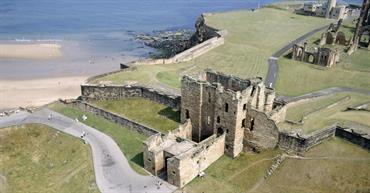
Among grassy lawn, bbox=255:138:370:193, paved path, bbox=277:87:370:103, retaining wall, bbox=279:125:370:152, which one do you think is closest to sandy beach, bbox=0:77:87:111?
paved path, bbox=277:87:370:103

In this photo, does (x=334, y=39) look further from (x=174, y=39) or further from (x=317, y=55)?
(x=174, y=39)

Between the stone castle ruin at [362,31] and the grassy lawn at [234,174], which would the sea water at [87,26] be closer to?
the grassy lawn at [234,174]

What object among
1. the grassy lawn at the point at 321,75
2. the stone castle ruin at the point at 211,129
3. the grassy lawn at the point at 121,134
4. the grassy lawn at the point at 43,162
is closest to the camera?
the stone castle ruin at the point at 211,129

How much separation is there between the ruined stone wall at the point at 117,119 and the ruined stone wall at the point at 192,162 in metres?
7.44

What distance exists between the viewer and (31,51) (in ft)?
304

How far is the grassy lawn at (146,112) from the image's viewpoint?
44250 mm

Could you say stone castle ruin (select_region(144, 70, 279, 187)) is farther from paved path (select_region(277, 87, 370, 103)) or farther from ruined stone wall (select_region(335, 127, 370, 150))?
paved path (select_region(277, 87, 370, 103))

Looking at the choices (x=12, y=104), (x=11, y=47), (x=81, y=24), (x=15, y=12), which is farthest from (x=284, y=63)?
(x=15, y=12)

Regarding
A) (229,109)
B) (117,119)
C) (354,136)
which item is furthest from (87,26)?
Result: (354,136)

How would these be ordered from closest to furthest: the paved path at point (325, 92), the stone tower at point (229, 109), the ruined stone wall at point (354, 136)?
the ruined stone wall at point (354, 136) → the stone tower at point (229, 109) → the paved path at point (325, 92)

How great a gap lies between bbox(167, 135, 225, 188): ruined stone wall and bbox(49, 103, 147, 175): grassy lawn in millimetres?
3855

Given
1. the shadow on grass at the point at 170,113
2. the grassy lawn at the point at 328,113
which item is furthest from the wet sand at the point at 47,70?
the grassy lawn at the point at 328,113

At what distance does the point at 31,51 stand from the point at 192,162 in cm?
7292

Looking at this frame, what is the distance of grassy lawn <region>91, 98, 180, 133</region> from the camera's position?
44.2 metres
